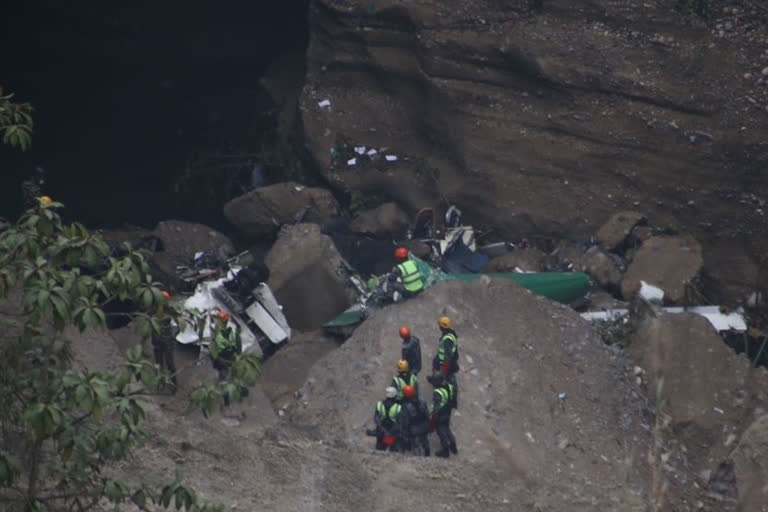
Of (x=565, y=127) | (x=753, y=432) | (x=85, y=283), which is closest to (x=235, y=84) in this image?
(x=565, y=127)

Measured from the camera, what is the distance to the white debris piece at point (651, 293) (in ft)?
41.1

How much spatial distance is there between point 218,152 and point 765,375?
31.2 feet

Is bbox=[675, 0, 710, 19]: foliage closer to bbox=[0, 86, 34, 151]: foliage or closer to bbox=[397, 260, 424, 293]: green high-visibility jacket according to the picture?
bbox=[397, 260, 424, 293]: green high-visibility jacket

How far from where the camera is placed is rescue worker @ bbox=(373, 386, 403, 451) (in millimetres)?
9031

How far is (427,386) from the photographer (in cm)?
996

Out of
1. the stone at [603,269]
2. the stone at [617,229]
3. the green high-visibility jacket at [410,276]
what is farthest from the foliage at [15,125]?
the stone at [617,229]

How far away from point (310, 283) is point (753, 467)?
5977mm

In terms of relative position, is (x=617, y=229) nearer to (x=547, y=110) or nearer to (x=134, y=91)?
(x=547, y=110)

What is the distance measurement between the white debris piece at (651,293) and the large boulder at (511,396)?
6.22 feet

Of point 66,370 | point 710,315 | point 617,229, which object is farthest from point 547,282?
point 66,370

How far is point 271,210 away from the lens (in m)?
14.0

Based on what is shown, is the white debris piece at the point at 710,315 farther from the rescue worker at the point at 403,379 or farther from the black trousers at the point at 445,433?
the rescue worker at the point at 403,379

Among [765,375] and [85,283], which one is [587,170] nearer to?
[765,375]

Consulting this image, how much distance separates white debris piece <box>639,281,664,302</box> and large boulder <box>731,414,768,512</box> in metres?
2.86
